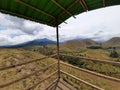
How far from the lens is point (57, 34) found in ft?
14.7

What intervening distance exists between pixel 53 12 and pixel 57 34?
0.70 m

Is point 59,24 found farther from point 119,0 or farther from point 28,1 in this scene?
point 119,0

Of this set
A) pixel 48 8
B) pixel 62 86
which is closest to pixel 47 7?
pixel 48 8

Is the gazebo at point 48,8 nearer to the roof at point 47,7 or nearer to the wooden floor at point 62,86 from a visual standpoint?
the roof at point 47,7

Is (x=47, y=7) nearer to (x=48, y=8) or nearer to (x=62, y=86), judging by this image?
(x=48, y=8)

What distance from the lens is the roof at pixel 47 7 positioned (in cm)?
319

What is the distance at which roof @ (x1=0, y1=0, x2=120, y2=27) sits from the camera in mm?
3195

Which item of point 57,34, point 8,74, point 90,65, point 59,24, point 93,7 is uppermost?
point 93,7

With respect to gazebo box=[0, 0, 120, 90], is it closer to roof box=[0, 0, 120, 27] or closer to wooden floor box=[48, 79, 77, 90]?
roof box=[0, 0, 120, 27]

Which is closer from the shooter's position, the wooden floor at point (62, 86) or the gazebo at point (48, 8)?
the gazebo at point (48, 8)

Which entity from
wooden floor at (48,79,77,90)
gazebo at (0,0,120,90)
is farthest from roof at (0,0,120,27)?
wooden floor at (48,79,77,90)

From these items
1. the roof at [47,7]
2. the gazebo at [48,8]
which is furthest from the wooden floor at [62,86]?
the roof at [47,7]

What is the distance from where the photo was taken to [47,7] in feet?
11.9

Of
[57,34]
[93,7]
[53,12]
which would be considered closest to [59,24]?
[57,34]
